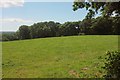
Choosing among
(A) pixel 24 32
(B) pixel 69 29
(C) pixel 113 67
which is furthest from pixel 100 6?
(A) pixel 24 32

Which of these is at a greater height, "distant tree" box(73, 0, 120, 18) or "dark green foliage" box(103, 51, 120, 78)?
"distant tree" box(73, 0, 120, 18)

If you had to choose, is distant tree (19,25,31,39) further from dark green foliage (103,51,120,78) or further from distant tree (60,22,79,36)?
dark green foliage (103,51,120,78)

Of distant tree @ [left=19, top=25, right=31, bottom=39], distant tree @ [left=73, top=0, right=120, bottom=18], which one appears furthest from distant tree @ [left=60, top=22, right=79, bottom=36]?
distant tree @ [left=73, top=0, right=120, bottom=18]

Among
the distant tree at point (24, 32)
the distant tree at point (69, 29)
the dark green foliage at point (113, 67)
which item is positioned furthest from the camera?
the distant tree at point (24, 32)

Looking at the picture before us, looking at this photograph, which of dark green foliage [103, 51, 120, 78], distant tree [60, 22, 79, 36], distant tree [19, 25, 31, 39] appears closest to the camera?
dark green foliage [103, 51, 120, 78]

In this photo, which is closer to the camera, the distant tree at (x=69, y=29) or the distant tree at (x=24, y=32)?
the distant tree at (x=69, y=29)

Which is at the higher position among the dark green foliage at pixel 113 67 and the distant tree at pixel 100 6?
the distant tree at pixel 100 6

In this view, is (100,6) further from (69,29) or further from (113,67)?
(69,29)

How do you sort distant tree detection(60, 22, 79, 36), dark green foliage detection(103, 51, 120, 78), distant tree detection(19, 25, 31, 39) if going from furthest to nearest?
distant tree detection(19, 25, 31, 39)
distant tree detection(60, 22, 79, 36)
dark green foliage detection(103, 51, 120, 78)

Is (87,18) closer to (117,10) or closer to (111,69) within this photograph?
(117,10)

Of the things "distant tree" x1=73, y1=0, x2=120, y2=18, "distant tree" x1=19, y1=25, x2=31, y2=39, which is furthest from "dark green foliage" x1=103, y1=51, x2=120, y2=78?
"distant tree" x1=19, y1=25, x2=31, y2=39

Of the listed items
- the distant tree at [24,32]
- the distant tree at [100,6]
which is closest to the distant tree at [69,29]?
the distant tree at [24,32]

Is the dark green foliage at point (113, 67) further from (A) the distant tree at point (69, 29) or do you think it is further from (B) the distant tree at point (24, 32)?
(B) the distant tree at point (24, 32)

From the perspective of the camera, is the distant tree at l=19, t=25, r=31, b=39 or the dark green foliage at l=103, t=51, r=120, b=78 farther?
the distant tree at l=19, t=25, r=31, b=39
